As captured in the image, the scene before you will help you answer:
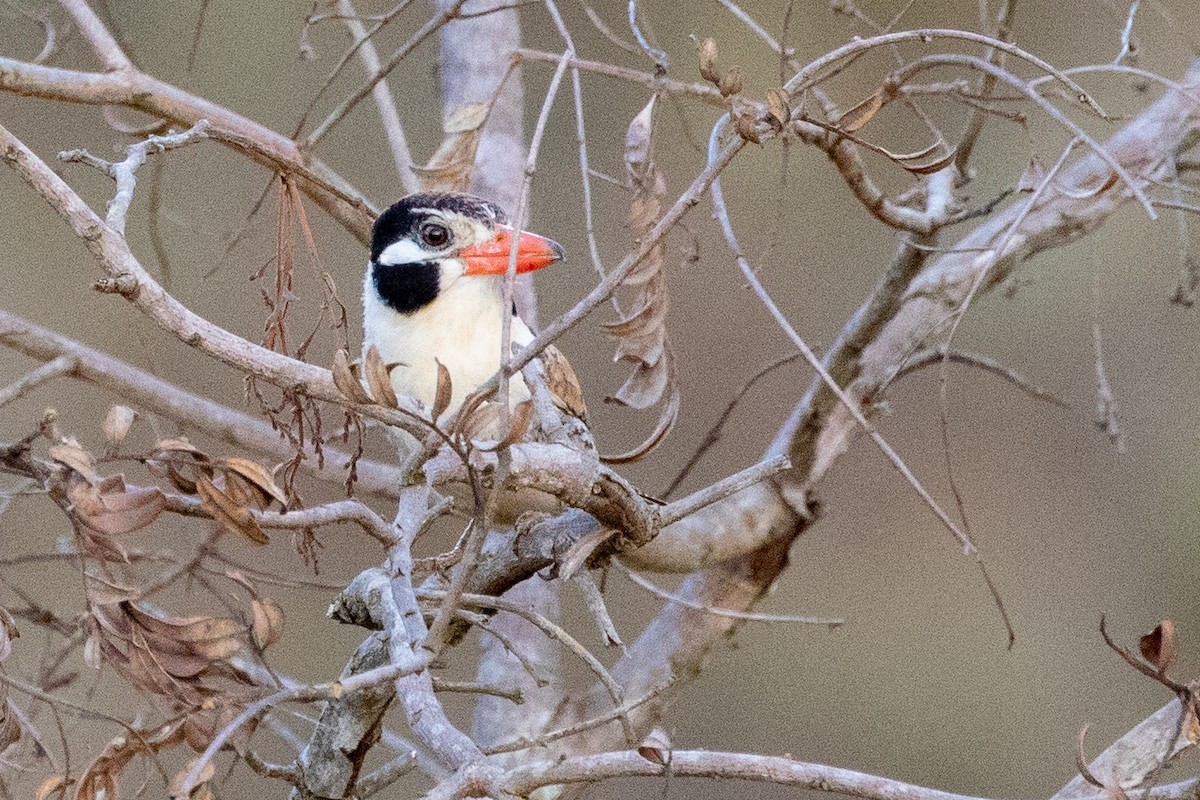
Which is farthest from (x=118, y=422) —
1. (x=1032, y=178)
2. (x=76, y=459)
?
(x=1032, y=178)

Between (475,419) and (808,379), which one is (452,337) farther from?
(808,379)

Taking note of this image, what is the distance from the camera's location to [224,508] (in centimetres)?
123

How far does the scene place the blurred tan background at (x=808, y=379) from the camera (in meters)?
4.70

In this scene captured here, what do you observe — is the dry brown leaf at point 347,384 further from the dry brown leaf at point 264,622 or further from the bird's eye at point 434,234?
the bird's eye at point 434,234

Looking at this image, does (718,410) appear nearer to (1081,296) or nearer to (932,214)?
(1081,296)

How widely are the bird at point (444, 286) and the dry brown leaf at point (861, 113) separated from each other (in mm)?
839

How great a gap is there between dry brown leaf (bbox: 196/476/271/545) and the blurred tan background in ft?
11.0

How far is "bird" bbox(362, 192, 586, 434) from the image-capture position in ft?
7.22

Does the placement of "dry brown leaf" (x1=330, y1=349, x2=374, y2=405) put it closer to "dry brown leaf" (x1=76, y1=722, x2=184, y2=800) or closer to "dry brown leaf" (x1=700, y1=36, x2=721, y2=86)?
"dry brown leaf" (x1=76, y1=722, x2=184, y2=800)

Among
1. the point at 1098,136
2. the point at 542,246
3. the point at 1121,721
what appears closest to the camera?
the point at 542,246

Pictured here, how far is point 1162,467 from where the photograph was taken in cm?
489

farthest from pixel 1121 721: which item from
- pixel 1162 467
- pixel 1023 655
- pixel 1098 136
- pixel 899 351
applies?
pixel 899 351

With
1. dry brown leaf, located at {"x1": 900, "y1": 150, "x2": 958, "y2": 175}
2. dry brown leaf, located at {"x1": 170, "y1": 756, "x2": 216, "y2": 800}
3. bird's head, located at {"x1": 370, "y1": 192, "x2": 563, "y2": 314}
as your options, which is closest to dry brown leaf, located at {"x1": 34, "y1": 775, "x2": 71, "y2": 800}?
dry brown leaf, located at {"x1": 170, "y1": 756, "x2": 216, "y2": 800}

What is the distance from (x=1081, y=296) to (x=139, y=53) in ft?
9.73
